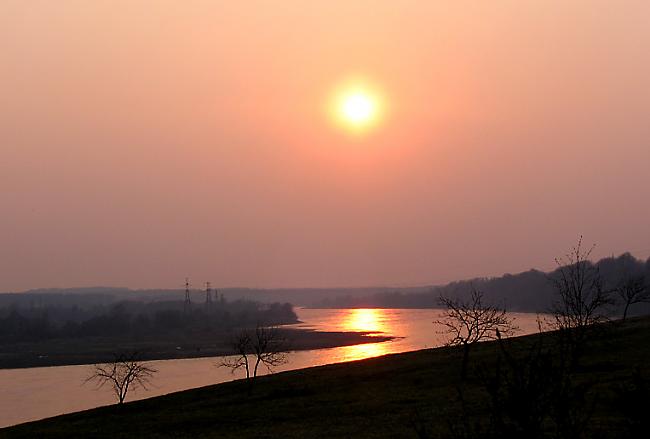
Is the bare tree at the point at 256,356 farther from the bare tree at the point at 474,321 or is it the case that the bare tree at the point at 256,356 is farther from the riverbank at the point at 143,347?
the bare tree at the point at 474,321

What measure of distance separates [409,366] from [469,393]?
56.2 ft

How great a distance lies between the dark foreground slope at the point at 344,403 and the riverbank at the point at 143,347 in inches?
3278

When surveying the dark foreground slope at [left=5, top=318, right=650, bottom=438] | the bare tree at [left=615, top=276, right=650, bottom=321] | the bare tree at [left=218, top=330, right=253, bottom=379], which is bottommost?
the dark foreground slope at [left=5, top=318, right=650, bottom=438]

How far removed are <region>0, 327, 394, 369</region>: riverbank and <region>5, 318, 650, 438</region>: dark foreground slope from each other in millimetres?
83259

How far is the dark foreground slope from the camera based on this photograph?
3584cm

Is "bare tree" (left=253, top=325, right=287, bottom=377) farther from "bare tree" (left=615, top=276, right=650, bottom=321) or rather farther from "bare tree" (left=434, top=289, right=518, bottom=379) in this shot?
"bare tree" (left=615, top=276, right=650, bottom=321)

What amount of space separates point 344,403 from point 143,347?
126 meters

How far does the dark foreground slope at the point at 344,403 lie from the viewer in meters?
35.8

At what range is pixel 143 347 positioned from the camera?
162000 millimetres

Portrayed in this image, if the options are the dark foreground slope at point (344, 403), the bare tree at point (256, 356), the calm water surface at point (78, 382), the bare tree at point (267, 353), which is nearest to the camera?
the dark foreground slope at point (344, 403)

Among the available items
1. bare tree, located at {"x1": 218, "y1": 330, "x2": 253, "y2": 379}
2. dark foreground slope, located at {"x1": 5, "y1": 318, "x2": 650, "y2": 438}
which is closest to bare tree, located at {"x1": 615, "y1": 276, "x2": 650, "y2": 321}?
dark foreground slope, located at {"x1": 5, "y1": 318, "x2": 650, "y2": 438}

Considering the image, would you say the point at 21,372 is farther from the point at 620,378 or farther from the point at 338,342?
the point at 620,378

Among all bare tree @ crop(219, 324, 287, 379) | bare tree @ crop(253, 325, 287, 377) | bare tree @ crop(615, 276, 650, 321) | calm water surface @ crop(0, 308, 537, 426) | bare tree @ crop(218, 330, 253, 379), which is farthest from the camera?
bare tree @ crop(615, 276, 650, 321)

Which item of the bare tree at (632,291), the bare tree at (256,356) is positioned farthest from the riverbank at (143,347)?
the bare tree at (632,291)
